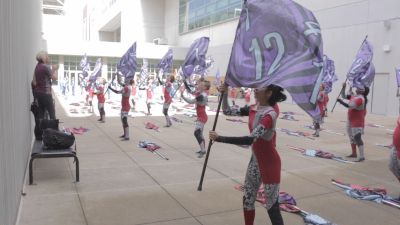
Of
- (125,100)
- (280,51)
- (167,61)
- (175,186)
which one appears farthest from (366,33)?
(280,51)

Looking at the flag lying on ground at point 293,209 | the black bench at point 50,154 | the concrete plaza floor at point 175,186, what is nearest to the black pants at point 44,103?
the concrete plaza floor at point 175,186

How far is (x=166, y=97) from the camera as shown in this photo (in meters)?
15.4

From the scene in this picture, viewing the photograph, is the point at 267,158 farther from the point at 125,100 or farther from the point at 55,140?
the point at 125,100

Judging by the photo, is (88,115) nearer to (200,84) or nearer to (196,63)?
(196,63)

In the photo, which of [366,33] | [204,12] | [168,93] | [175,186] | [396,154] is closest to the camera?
[396,154]

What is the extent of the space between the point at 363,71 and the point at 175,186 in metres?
5.93

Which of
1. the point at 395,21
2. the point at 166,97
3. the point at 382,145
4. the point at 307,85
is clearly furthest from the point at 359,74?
the point at 395,21

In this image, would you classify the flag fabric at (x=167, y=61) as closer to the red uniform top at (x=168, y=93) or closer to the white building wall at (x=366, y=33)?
the red uniform top at (x=168, y=93)

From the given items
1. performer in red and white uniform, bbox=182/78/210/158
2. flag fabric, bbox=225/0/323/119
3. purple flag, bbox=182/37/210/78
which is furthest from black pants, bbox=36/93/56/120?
flag fabric, bbox=225/0/323/119

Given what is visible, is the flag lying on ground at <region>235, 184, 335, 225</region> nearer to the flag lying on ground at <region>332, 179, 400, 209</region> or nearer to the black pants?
the flag lying on ground at <region>332, 179, 400, 209</region>

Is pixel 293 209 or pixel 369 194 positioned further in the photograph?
pixel 369 194

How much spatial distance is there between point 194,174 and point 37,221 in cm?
334

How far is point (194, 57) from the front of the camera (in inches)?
464

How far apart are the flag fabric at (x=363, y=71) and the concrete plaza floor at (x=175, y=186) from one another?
1992mm
